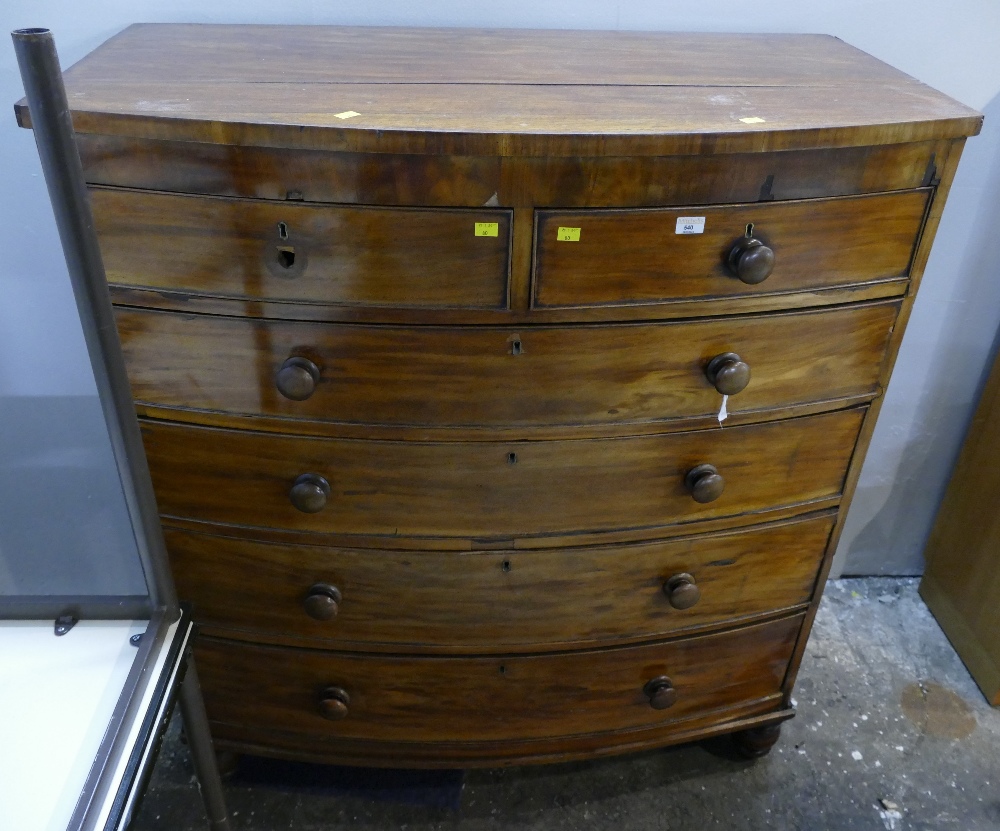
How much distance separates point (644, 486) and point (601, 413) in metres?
0.14

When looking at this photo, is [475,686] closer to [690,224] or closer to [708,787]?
[708,787]

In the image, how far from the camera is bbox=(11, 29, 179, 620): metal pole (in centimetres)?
65

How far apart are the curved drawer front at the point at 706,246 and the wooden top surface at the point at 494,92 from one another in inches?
3.2

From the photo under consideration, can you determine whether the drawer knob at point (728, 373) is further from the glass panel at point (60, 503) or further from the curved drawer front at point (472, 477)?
the glass panel at point (60, 503)

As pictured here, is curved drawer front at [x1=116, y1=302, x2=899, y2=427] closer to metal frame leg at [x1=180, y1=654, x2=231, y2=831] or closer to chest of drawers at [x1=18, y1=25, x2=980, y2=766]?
chest of drawers at [x1=18, y1=25, x2=980, y2=766]

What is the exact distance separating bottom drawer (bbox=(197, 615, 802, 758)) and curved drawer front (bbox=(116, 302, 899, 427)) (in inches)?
17.3

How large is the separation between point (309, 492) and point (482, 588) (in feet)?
0.98

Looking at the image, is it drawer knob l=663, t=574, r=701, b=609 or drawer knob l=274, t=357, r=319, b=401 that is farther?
drawer knob l=663, t=574, r=701, b=609

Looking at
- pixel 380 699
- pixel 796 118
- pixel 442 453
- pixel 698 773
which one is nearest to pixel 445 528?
pixel 442 453

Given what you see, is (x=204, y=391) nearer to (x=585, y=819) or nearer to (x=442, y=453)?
(x=442, y=453)

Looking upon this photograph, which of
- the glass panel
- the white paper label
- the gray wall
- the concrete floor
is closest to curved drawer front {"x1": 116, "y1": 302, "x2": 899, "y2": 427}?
the white paper label

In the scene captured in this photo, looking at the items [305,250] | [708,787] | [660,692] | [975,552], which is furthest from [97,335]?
[975,552]

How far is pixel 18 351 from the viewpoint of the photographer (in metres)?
1.58

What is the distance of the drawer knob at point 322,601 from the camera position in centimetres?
123
